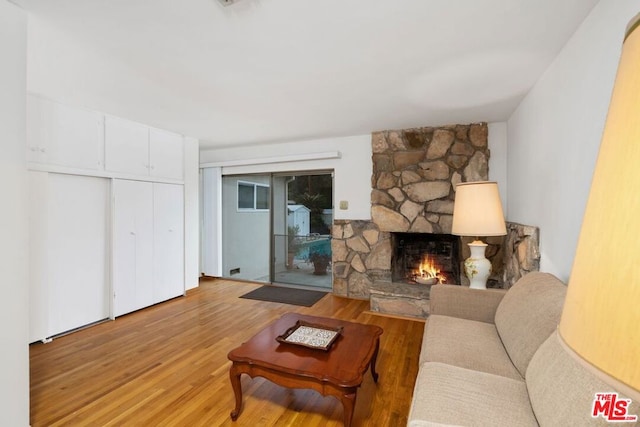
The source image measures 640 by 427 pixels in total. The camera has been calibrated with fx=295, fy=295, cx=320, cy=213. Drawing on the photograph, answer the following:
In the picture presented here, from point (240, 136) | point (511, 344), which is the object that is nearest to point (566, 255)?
point (511, 344)

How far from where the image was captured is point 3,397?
1549 mm

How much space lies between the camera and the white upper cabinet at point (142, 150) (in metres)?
3.38

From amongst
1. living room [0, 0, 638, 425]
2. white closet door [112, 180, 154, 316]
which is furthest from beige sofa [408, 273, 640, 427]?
white closet door [112, 180, 154, 316]

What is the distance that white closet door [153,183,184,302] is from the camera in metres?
3.92

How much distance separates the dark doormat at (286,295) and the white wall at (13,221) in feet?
8.87

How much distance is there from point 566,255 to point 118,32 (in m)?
3.08

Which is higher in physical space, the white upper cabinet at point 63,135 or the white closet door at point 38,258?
the white upper cabinet at point 63,135

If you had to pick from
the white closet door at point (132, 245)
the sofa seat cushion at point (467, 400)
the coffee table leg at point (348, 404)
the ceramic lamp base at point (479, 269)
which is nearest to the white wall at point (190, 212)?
the white closet door at point (132, 245)

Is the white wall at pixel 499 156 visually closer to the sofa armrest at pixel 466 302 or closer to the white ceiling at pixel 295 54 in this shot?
the white ceiling at pixel 295 54

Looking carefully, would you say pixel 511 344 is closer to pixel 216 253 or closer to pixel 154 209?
pixel 154 209

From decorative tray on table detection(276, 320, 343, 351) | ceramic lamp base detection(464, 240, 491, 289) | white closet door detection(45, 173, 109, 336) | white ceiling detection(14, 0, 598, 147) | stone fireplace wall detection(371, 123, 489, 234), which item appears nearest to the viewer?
white ceiling detection(14, 0, 598, 147)

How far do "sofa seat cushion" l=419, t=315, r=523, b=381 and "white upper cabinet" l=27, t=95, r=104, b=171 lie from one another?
12.0 feet

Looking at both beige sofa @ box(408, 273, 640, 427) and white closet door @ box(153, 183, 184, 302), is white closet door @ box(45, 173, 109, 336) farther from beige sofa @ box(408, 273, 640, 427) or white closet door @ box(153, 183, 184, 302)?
beige sofa @ box(408, 273, 640, 427)

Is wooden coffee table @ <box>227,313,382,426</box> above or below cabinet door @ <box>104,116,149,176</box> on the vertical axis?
below
